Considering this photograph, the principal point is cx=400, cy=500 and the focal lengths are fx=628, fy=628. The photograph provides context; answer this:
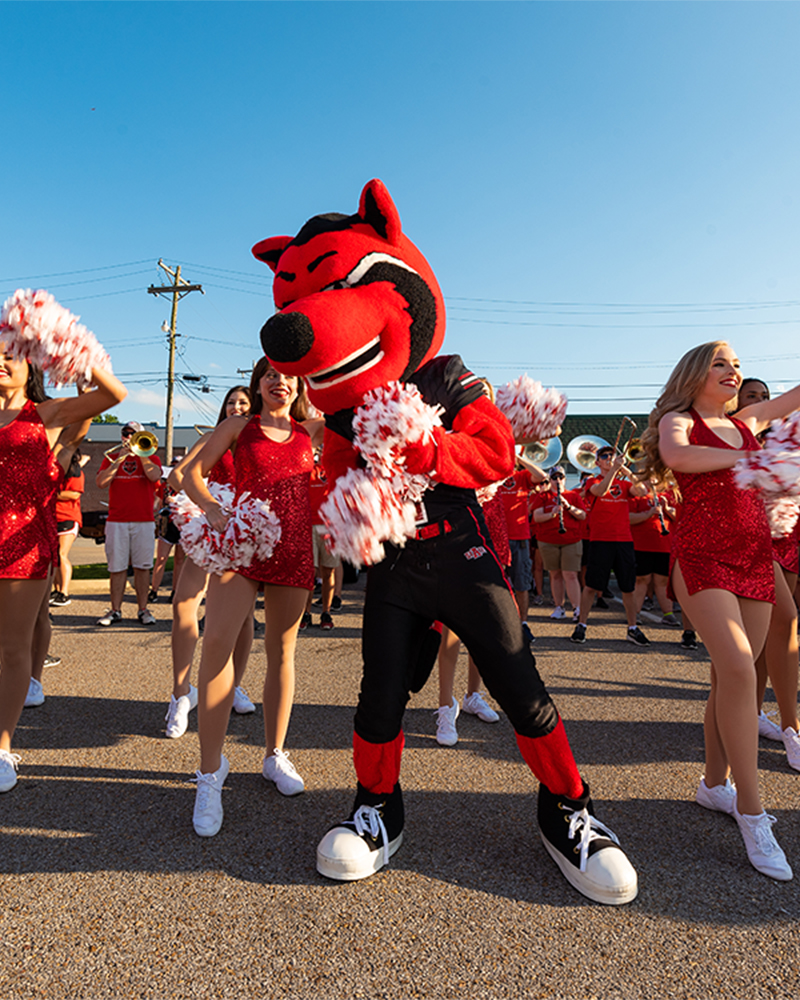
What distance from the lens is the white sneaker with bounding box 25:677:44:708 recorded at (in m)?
4.22

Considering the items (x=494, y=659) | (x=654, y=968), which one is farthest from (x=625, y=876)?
(x=494, y=659)

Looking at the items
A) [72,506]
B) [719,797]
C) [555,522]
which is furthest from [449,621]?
[72,506]

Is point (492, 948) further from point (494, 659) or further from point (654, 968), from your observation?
point (494, 659)

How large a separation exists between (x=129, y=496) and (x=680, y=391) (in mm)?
6212

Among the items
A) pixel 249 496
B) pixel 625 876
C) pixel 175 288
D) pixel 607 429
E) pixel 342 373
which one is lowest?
pixel 625 876

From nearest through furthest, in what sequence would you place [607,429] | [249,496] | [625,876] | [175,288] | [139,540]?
[625,876]
[249,496]
[139,540]
[607,429]
[175,288]

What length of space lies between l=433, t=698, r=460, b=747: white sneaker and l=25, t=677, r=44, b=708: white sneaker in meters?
2.70

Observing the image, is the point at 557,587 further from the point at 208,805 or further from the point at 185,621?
the point at 208,805

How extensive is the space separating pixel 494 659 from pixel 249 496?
1467 mm

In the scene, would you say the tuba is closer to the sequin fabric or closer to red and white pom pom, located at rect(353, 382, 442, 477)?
the sequin fabric

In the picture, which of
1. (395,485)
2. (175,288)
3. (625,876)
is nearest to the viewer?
(395,485)

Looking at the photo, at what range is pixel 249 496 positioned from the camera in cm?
304

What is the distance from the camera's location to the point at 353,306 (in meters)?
2.00

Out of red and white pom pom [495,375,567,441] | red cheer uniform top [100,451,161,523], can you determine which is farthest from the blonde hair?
red cheer uniform top [100,451,161,523]
